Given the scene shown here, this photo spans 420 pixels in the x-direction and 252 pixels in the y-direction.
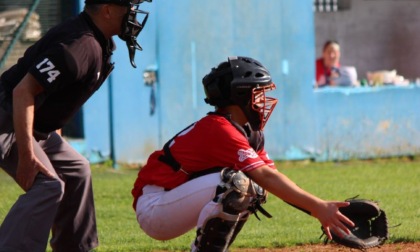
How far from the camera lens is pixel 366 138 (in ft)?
41.9

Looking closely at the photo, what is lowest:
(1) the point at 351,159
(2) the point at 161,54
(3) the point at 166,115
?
(1) the point at 351,159

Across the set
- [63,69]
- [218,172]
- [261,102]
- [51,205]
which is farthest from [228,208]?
[63,69]

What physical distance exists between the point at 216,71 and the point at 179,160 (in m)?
0.53

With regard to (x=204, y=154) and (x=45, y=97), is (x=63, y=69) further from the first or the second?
(x=204, y=154)

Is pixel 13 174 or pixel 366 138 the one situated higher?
pixel 13 174

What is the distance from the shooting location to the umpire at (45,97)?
5.27m

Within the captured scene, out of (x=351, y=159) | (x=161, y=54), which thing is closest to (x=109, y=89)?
(x=161, y=54)

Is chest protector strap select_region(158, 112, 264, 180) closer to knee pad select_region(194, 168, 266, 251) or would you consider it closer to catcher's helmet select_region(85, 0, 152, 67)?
knee pad select_region(194, 168, 266, 251)

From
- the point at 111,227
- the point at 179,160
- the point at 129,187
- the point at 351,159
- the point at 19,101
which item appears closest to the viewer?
the point at 19,101

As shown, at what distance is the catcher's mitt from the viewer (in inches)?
Result: 208

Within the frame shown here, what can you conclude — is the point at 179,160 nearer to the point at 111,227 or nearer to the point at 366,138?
the point at 111,227

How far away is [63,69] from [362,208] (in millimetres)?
1740

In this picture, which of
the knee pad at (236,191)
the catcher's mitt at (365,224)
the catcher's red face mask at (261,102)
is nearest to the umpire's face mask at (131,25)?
the catcher's red face mask at (261,102)

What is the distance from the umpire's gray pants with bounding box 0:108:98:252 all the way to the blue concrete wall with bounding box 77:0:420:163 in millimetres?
5433
